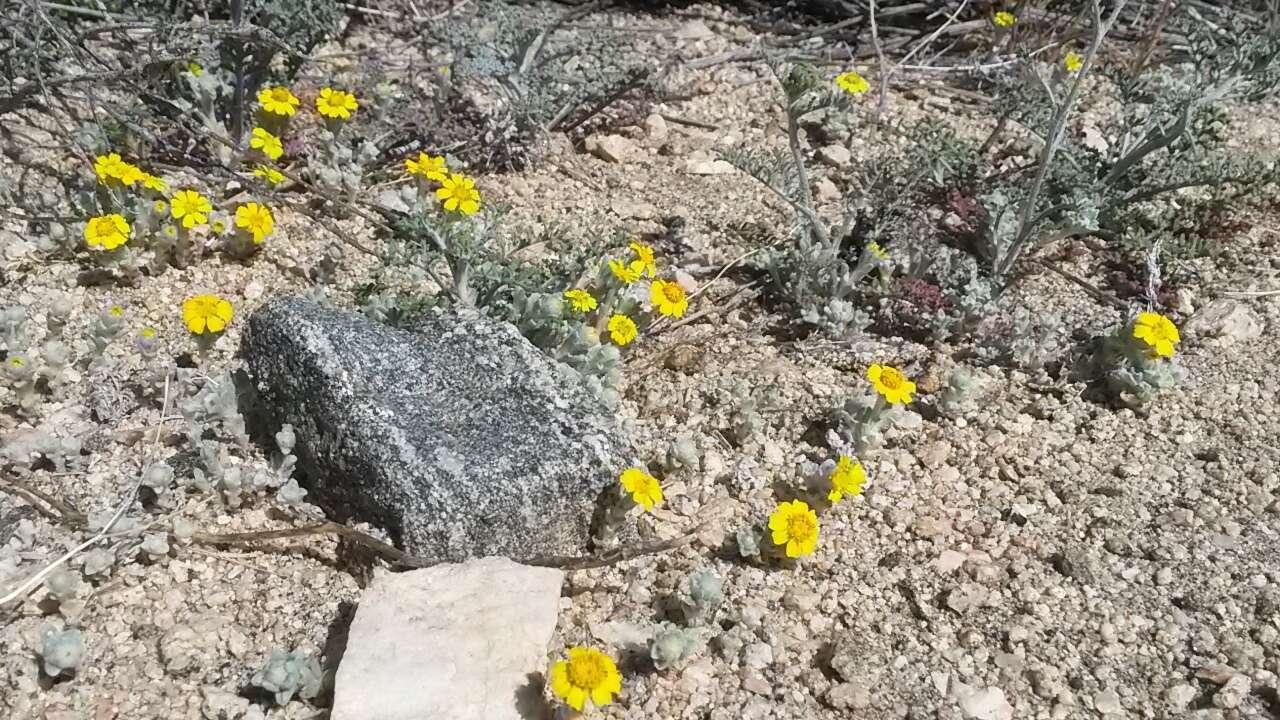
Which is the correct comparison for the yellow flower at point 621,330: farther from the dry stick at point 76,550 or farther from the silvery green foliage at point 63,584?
the silvery green foliage at point 63,584

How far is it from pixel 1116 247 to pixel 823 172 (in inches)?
51.7

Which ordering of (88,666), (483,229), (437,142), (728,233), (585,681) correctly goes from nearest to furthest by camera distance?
(585,681) < (88,666) < (483,229) < (728,233) < (437,142)

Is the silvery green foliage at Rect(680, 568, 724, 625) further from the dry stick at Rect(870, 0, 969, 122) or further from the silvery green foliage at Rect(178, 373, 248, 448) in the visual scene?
the dry stick at Rect(870, 0, 969, 122)

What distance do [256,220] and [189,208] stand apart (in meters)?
0.23

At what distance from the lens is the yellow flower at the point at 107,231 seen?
3.45 metres

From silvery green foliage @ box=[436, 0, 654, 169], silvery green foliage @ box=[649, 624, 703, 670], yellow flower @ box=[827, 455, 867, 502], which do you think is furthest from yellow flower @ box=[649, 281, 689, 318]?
silvery green foliage @ box=[436, 0, 654, 169]

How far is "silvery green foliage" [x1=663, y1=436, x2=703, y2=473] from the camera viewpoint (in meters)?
3.12

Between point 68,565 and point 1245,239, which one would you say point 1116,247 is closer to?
point 1245,239

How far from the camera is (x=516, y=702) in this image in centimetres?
235

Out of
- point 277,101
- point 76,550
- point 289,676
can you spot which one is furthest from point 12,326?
point 289,676

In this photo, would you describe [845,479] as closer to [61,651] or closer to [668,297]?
[668,297]

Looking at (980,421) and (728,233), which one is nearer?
(980,421)

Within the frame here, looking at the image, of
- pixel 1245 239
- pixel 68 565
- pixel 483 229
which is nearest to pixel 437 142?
pixel 483 229

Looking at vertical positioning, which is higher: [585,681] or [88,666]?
[585,681]
